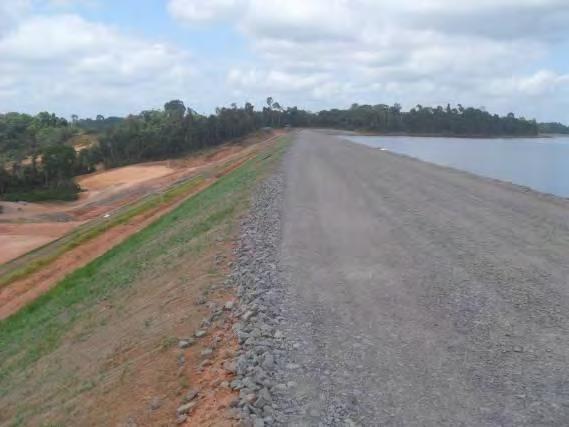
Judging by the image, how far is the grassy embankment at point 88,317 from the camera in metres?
10.0

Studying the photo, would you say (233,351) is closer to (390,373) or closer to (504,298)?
(390,373)

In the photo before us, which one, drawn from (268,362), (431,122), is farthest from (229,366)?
(431,122)

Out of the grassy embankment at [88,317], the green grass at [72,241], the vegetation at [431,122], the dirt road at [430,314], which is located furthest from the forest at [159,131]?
the dirt road at [430,314]

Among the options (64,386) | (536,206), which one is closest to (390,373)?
(64,386)

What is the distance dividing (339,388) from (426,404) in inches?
37.0

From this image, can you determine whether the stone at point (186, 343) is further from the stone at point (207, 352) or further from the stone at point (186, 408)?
the stone at point (186, 408)

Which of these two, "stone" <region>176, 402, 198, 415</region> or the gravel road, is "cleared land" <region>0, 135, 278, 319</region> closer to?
the gravel road

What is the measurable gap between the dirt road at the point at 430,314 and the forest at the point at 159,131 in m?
56.7

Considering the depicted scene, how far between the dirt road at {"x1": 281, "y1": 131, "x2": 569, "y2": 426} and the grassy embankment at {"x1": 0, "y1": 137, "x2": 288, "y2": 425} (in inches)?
92.9

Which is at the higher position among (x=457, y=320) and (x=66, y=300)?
(x=457, y=320)

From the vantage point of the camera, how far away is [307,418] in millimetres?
6016

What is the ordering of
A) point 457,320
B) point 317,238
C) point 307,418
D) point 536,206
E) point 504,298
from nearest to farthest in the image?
point 307,418 < point 457,320 < point 504,298 < point 317,238 < point 536,206

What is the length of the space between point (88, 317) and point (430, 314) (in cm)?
913

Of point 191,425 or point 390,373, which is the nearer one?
point 191,425
